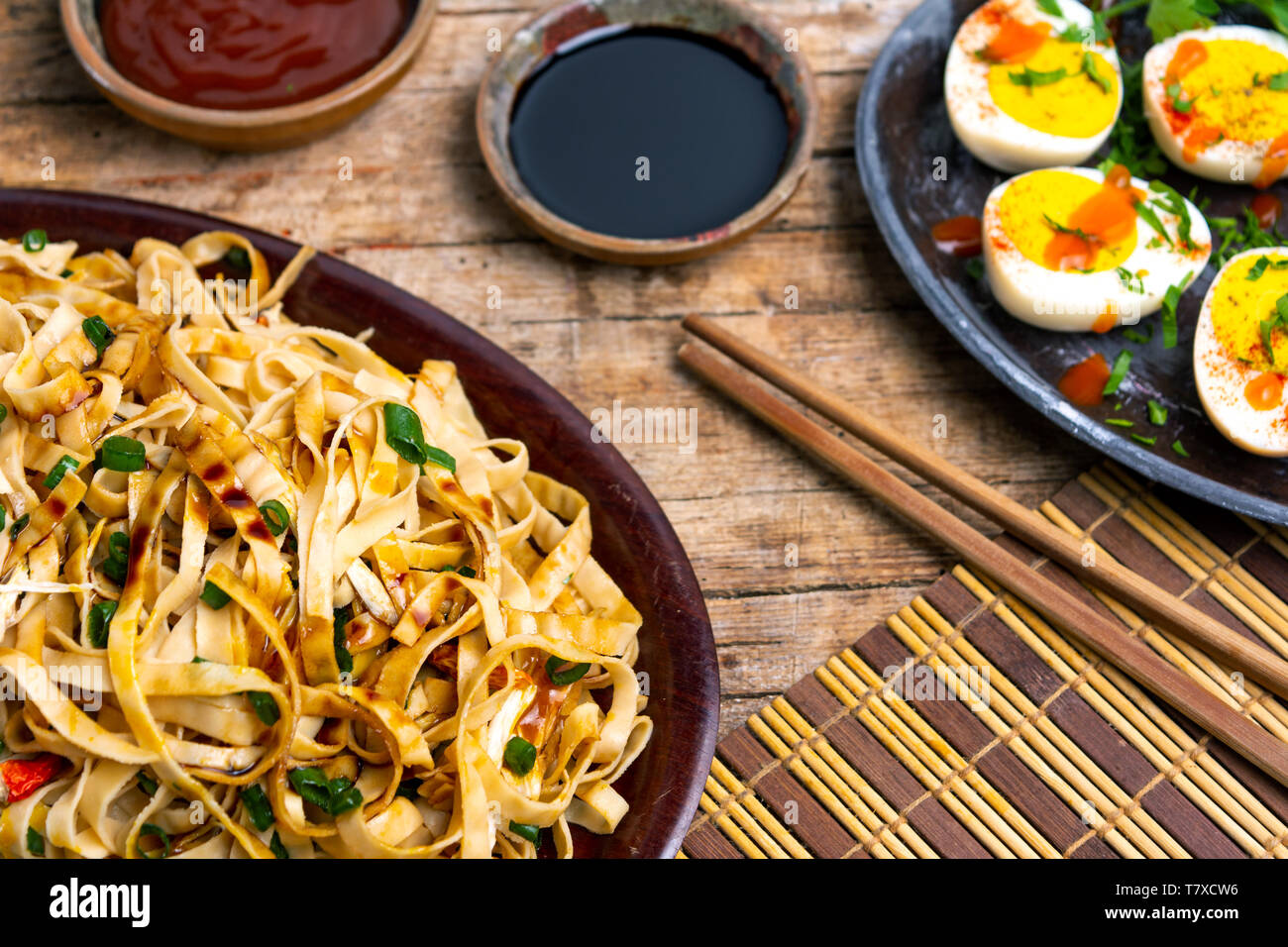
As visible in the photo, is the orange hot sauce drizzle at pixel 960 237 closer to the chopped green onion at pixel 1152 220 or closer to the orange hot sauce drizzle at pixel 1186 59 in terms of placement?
the chopped green onion at pixel 1152 220

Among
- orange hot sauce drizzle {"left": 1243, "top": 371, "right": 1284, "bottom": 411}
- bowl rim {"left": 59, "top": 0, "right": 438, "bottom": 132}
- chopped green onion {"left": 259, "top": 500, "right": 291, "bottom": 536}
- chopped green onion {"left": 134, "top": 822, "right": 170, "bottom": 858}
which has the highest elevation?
bowl rim {"left": 59, "top": 0, "right": 438, "bottom": 132}

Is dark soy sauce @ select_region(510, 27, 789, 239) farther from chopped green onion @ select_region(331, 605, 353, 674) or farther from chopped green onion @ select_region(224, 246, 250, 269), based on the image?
chopped green onion @ select_region(331, 605, 353, 674)

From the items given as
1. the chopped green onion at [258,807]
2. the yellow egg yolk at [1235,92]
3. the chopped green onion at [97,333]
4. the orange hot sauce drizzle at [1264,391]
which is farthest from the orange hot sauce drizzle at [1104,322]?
the chopped green onion at [97,333]

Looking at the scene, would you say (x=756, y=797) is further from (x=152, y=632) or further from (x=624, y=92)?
(x=624, y=92)

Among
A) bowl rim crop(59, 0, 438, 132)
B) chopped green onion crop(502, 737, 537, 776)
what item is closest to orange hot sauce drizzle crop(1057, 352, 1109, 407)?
chopped green onion crop(502, 737, 537, 776)

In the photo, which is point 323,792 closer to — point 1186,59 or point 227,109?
point 227,109
